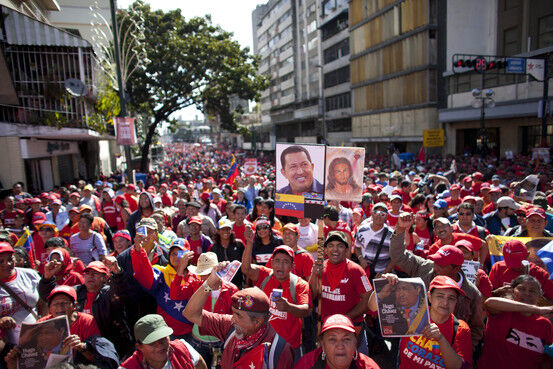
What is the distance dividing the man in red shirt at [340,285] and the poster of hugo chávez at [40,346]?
7.17 ft

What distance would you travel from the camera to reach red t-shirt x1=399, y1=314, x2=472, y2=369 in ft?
8.93

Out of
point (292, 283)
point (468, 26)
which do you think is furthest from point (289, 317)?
point (468, 26)

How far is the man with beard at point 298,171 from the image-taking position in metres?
4.48

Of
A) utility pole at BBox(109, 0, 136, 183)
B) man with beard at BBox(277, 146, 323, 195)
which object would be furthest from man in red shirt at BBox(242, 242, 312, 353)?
utility pole at BBox(109, 0, 136, 183)

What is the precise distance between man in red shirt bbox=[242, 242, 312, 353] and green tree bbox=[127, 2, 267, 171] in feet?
75.4

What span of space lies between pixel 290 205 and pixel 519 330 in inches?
99.5

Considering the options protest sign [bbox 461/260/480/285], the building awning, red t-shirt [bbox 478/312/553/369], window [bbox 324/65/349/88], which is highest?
window [bbox 324/65/349/88]

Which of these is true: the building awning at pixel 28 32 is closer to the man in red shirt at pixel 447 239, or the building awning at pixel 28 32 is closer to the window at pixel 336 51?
the man in red shirt at pixel 447 239

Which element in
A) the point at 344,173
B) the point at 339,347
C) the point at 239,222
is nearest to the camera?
the point at 339,347

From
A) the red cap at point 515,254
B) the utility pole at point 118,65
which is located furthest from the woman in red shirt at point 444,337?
the utility pole at point 118,65

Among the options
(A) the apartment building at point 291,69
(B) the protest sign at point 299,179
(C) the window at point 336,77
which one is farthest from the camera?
(A) the apartment building at point 291,69

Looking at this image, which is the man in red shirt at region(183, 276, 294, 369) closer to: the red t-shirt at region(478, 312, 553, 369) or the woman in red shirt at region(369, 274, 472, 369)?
the woman in red shirt at region(369, 274, 472, 369)

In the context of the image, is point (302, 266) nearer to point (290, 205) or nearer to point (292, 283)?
point (290, 205)

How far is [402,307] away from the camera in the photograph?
270cm
